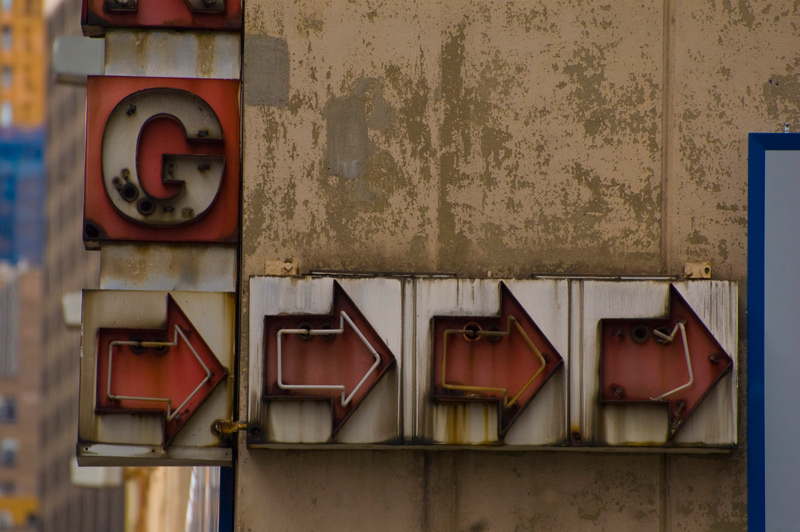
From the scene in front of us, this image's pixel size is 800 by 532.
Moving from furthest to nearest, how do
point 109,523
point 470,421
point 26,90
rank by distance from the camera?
point 26,90, point 109,523, point 470,421

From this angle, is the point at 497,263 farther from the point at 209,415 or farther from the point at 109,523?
the point at 109,523

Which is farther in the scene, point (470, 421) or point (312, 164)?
point (312, 164)

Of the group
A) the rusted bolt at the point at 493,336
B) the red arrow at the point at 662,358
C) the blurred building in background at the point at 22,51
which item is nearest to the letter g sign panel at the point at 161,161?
the rusted bolt at the point at 493,336

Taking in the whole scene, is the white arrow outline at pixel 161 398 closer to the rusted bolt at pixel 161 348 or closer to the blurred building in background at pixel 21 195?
the rusted bolt at pixel 161 348

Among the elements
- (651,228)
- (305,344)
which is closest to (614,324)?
(651,228)

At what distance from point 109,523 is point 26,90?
62.3 metres

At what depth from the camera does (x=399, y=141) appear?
5.80 m

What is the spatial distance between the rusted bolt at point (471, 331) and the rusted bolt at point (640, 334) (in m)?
0.82

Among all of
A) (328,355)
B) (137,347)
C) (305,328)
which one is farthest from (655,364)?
(137,347)

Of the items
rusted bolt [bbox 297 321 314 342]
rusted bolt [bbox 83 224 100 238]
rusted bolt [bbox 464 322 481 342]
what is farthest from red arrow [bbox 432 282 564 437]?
rusted bolt [bbox 83 224 100 238]

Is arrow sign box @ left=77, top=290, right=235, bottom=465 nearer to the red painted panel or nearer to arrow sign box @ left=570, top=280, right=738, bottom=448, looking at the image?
the red painted panel

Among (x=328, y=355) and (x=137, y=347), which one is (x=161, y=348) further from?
(x=328, y=355)

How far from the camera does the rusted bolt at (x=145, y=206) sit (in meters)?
5.69

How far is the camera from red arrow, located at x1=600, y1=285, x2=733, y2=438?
5.42m
